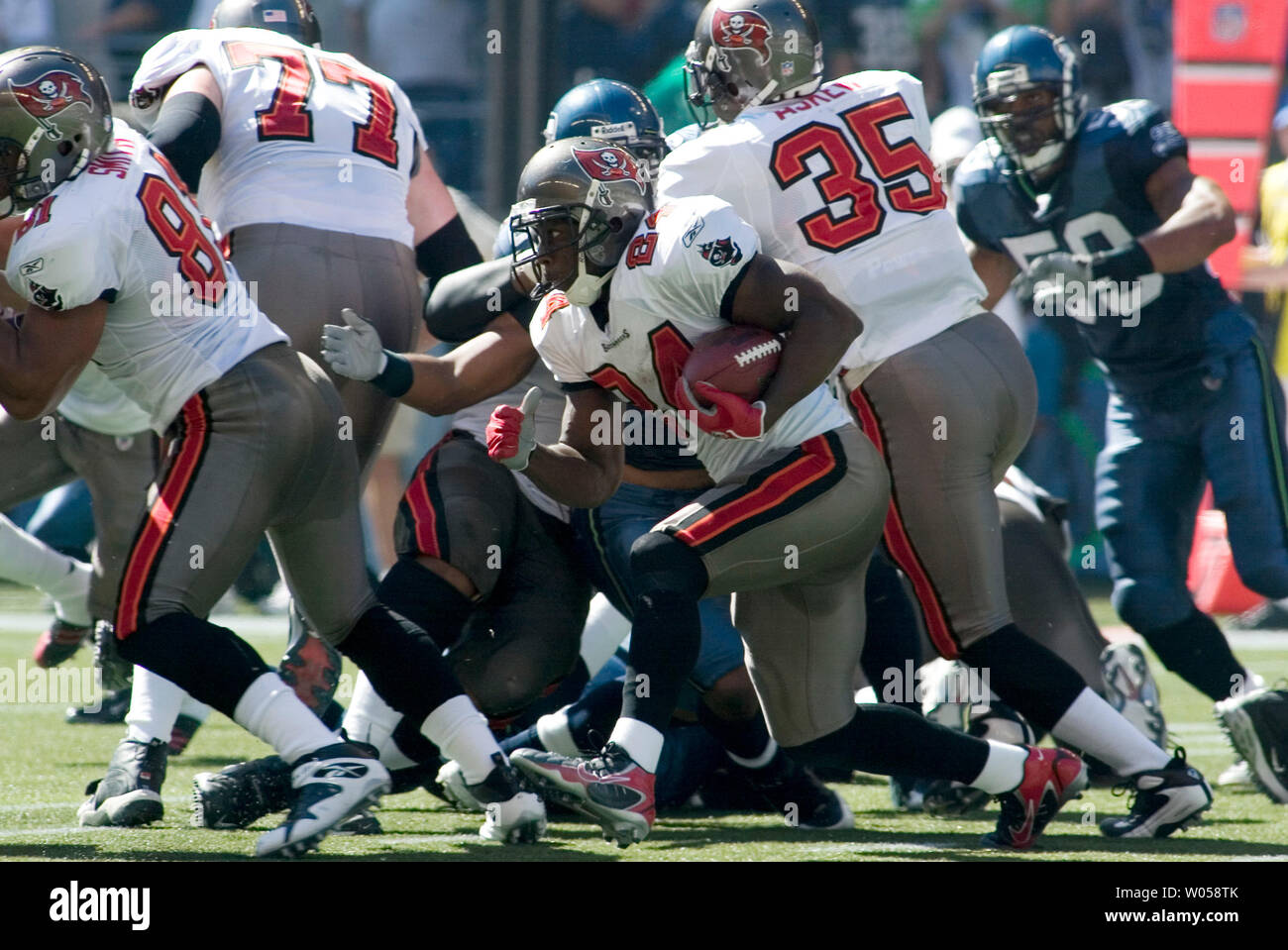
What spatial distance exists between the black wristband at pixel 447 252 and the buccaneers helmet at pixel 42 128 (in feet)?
4.06

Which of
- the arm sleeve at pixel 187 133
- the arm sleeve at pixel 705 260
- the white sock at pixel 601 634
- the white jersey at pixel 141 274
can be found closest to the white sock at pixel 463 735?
the white jersey at pixel 141 274

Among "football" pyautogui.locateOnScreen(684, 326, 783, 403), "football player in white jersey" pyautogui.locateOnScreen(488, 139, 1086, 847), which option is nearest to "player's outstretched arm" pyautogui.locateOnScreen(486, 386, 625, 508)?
"football player in white jersey" pyautogui.locateOnScreen(488, 139, 1086, 847)

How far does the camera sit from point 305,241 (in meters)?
4.10

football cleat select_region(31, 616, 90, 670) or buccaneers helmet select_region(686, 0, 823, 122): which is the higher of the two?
buccaneers helmet select_region(686, 0, 823, 122)

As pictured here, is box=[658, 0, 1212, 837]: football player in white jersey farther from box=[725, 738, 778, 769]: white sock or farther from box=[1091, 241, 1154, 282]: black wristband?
box=[1091, 241, 1154, 282]: black wristband

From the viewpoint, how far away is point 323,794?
10.4ft

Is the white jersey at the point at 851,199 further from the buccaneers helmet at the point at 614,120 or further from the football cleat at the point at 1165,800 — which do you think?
the football cleat at the point at 1165,800

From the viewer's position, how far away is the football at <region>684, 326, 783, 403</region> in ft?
10.4

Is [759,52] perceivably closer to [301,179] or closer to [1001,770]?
[301,179]

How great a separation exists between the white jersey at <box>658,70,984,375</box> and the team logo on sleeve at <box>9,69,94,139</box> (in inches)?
44.1

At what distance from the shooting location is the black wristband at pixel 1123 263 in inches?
167

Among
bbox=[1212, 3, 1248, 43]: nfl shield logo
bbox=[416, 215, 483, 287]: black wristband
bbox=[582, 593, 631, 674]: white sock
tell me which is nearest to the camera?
bbox=[416, 215, 483, 287]: black wristband

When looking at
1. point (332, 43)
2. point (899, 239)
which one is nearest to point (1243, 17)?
point (332, 43)

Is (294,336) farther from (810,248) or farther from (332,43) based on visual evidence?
(332,43)
